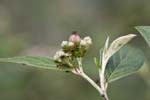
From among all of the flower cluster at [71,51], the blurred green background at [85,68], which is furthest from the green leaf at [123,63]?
the blurred green background at [85,68]

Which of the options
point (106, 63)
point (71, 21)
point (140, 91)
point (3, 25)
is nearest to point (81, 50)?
point (106, 63)

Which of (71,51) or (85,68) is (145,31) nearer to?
(71,51)

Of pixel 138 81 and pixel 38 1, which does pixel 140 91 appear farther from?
pixel 38 1

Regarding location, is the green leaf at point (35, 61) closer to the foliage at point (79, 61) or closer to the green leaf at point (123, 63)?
the foliage at point (79, 61)

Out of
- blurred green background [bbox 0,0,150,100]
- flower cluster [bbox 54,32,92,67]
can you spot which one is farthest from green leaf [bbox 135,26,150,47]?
blurred green background [bbox 0,0,150,100]

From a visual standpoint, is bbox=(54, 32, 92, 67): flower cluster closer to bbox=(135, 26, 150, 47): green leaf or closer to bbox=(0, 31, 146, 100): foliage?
bbox=(0, 31, 146, 100): foliage
